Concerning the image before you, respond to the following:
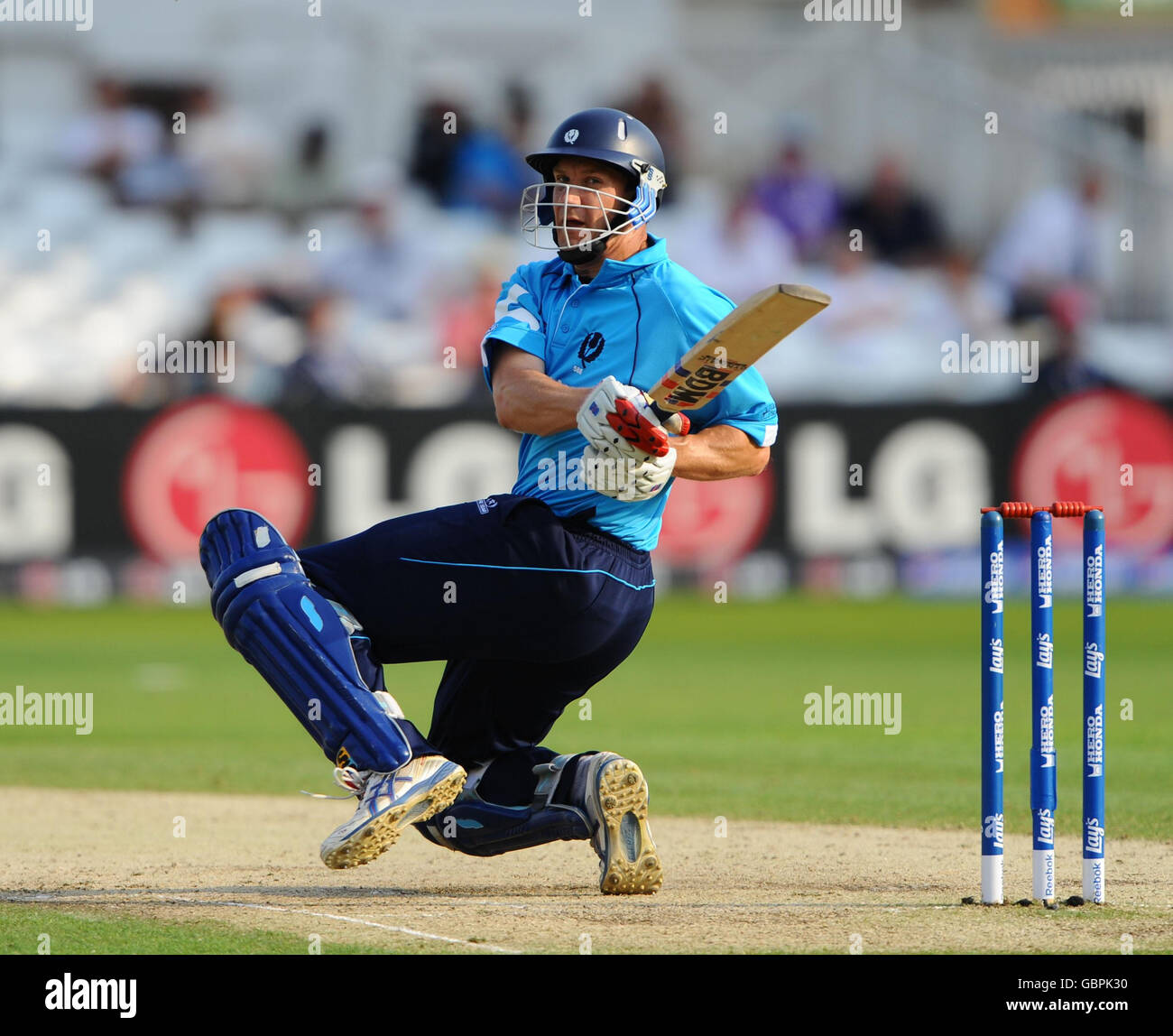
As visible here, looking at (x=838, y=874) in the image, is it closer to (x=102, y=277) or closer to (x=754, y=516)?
(x=754, y=516)

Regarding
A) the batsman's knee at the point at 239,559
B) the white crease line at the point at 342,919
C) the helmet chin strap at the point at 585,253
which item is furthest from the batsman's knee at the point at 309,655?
the helmet chin strap at the point at 585,253

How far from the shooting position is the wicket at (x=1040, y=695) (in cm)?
483

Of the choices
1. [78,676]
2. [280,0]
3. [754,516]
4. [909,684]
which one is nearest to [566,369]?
[909,684]

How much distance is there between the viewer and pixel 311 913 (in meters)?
4.99

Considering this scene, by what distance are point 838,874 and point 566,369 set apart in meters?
1.82

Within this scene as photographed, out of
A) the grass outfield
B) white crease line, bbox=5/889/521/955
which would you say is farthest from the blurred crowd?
white crease line, bbox=5/889/521/955

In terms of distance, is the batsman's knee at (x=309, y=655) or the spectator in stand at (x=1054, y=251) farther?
the spectator in stand at (x=1054, y=251)

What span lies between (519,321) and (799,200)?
49.5ft

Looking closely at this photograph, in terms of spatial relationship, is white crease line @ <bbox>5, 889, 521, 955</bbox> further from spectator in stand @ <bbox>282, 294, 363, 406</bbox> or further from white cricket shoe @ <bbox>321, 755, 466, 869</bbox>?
spectator in stand @ <bbox>282, 294, 363, 406</bbox>

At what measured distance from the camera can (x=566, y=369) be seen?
16.8ft

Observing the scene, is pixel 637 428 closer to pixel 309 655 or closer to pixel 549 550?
pixel 549 550

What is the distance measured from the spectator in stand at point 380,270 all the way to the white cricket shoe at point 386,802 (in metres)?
14.6

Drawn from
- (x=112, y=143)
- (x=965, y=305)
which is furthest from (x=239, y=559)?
(x=112, y=143)

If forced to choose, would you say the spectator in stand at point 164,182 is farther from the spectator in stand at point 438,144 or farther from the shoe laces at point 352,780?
the shoe laces at point 352,780
